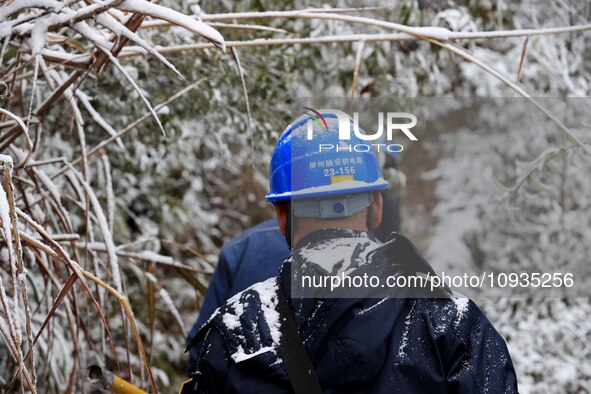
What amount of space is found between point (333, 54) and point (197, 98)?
3.60 ft

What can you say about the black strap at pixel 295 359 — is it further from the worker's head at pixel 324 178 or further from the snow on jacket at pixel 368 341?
the worker's head at pixel 324 178

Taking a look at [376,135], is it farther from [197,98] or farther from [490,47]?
[490,47]

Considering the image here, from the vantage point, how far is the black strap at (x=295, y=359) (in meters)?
1.51

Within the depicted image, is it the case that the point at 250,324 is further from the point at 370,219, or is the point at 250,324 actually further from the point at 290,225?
the point at 370,219

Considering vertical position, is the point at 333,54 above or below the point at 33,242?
above

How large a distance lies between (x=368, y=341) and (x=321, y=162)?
435 millimetres

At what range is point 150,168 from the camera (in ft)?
12.1

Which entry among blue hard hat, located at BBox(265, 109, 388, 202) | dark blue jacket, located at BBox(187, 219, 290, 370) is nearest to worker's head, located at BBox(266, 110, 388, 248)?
blue hard hat, located at BBox(265, 109, 388, 202)

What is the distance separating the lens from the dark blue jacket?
2.71 metres

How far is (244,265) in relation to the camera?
9.02 feet

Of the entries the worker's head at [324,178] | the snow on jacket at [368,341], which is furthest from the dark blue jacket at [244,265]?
the snow on jacket at [368,341]

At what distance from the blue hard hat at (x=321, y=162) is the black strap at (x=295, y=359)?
0.29 meters

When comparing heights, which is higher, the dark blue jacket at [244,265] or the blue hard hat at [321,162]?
the blue hard hat at [321,162]

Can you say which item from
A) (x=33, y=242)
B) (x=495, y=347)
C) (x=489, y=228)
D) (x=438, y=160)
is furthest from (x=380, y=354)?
(x=489, y=228)
